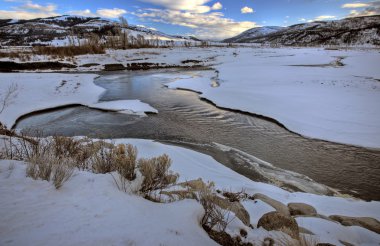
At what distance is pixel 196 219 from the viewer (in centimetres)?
266

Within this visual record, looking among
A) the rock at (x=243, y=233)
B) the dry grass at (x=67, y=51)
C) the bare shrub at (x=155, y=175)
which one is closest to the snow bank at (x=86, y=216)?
the rock at (x=243, y=233)

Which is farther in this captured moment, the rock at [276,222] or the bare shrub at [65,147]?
the bare shrub at [65,147]

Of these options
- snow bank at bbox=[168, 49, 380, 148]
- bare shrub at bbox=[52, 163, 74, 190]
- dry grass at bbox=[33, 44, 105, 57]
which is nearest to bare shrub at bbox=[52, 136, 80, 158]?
bare shrub at bbox=[52, 163, 74, 190]

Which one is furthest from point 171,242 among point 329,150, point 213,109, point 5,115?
point 5,115

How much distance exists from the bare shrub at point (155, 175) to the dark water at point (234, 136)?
8.66 ft

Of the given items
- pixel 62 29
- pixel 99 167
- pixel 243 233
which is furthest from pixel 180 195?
pixel 62 29

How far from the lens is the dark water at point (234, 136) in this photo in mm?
6094

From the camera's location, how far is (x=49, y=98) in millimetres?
13445

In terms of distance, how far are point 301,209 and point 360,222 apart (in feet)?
2.64

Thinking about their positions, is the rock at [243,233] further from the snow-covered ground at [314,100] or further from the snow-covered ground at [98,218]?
the snow-covered ground at [314,100]

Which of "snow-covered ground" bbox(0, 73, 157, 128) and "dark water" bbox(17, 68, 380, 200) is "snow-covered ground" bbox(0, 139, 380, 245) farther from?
"snow-covered ground" bbox(0, 73, 157, 128)

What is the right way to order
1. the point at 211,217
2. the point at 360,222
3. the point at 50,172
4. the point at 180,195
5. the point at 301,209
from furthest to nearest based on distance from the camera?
the point at 301,209 < the point at 360,222 < the point at 180,195 < the point at 50,172 < the point at 211,217

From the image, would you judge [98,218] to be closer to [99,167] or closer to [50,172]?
[50,172]

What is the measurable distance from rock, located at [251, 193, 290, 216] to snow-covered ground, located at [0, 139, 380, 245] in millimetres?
173
